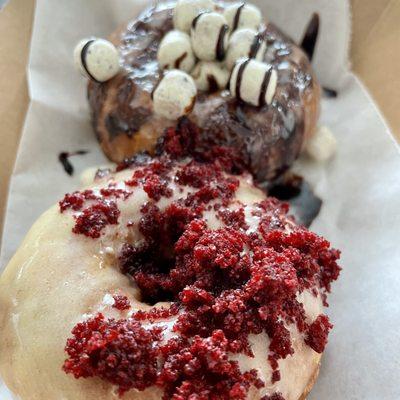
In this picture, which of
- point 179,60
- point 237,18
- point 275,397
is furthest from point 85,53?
point 275,397

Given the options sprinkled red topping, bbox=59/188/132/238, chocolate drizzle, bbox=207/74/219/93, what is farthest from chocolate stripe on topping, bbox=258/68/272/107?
sprinkled red topping, bbox=59/188/132/238

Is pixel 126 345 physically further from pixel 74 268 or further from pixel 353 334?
pixel 353 334

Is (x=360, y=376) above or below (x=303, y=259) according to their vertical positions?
below

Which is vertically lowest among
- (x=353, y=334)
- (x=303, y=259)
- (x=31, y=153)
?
(x=31, y=153)

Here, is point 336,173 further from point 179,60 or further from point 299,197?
point 179,60

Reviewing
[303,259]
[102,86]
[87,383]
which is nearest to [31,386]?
[87,383]

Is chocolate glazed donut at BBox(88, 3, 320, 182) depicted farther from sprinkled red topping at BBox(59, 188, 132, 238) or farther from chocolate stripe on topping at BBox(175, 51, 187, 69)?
sprinkled red topping at BBox(59, 188, 132, 238)

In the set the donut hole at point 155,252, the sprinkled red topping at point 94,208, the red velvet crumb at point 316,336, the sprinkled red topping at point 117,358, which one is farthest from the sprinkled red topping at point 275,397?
the sprinkled red topping at point 94,208
